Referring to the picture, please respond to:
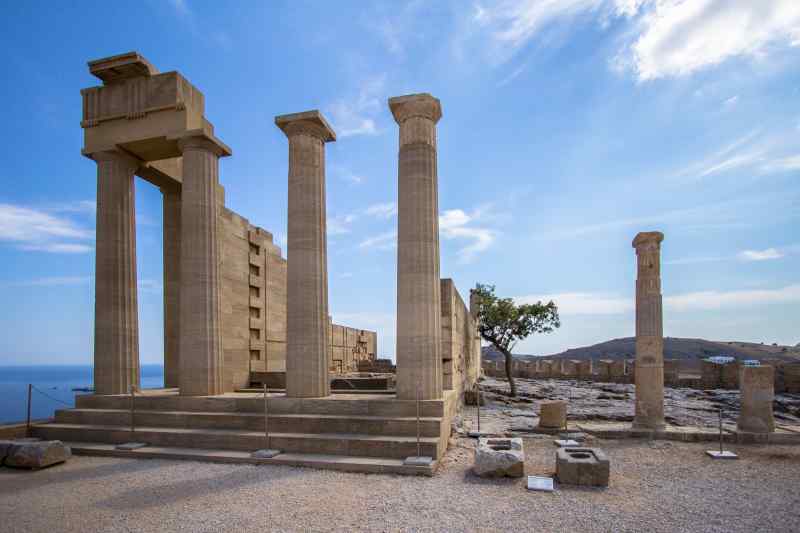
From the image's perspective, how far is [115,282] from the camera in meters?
15.5

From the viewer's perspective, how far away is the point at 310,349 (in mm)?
13594

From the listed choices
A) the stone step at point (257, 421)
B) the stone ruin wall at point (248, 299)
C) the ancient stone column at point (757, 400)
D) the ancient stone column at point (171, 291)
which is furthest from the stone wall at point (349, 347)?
the ancient stone column at point (757, 400)

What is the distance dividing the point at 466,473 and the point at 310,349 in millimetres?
5599

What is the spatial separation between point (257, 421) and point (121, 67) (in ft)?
40.5

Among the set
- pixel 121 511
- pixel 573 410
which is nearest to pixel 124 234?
pixel 121 511

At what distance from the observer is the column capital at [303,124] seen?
46.6 feet

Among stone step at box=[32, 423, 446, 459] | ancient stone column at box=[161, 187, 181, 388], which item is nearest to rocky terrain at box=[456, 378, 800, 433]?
stone step at box=[32, 423, 446, 459]

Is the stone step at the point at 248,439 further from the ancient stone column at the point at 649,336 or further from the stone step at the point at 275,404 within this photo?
the ancient stone column at the point at 649,336

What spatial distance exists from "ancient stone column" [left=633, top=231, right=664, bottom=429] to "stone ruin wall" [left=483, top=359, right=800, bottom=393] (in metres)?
15.7

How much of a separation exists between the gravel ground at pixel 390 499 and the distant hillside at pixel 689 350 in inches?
1626

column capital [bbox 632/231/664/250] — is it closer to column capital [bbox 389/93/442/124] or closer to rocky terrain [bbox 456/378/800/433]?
rocky terrain [bbox 456/378/800/433]

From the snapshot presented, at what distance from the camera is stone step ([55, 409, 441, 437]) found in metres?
11.7

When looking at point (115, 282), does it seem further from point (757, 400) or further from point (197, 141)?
point (757, 400)

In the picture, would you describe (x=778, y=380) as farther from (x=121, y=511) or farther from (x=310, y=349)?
(x=121, y=511)
